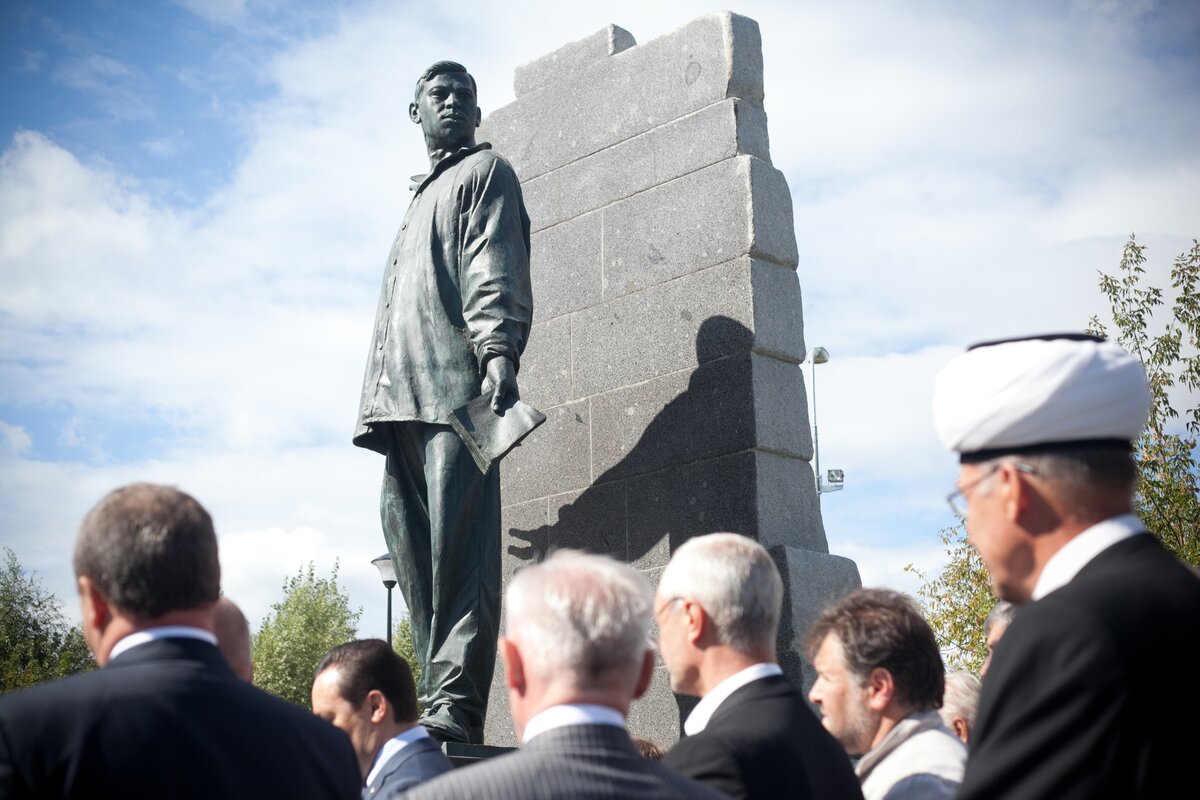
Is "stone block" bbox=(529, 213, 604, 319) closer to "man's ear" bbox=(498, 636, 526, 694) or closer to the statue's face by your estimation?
the statue's face

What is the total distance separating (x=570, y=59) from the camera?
26.6 feet

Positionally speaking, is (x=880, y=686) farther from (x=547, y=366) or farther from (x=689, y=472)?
(x=547, y=366)

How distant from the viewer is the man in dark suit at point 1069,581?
192 cm

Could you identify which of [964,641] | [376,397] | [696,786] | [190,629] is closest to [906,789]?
[696,786]

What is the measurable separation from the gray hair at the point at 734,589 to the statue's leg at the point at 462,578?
3.00 metres

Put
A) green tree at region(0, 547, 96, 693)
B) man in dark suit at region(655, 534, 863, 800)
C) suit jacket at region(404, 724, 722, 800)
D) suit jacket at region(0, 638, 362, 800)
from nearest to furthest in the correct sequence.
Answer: suit jacket at region(404, 724, 722, 800)
suit jacket at region(0, 638, 362, 800)
man in dark suit at region(655, 534, 863, 800)
green tree at region(0, 547, 96, 693)

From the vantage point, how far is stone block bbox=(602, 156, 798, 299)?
7.04 m

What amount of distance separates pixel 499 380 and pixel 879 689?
2888 millimetres

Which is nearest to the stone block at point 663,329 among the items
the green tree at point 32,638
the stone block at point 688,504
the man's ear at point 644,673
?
the stone block at point 688,504

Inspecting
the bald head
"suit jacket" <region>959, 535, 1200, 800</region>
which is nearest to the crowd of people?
"suit jacket" <region>959, 535, 1200, 800</region>

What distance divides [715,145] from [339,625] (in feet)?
118

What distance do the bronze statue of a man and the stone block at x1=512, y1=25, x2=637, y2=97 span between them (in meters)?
1.27

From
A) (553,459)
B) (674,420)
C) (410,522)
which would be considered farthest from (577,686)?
(553,459)

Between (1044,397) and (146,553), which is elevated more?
(1044,397)
